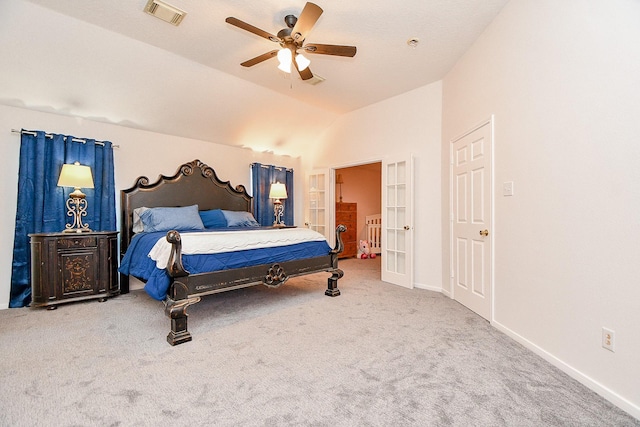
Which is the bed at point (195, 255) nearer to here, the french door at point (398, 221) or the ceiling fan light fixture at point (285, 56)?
the french door at point (398, 221)

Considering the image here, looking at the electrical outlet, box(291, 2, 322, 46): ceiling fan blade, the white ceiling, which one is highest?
the white ceiling

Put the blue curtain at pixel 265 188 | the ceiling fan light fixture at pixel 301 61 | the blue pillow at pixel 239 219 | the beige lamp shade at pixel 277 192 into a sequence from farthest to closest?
1. the blue curtain at pixel 265 188
2. the beige lamp shade at pixel 277 192
3. the blue pillow at pixel 239 219
4. the ceiling fan light fixture at pixel 301 61

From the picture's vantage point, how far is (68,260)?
318 centimetres

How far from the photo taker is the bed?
2.37 metres

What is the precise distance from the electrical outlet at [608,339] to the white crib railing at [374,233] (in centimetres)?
561

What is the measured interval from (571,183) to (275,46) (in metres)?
3.06

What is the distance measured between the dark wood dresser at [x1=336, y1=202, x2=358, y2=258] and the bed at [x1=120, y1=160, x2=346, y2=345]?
92.4 inches

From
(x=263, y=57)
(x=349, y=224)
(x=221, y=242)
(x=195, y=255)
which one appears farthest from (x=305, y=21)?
(x=349, y=224)

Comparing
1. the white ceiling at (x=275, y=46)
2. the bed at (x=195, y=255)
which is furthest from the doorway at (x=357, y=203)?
the white ceiling at (x=275, y=46)

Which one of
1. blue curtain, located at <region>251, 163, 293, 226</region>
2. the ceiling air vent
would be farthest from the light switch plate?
blue curtain, located at <region>251, 163, 293, 226</region>

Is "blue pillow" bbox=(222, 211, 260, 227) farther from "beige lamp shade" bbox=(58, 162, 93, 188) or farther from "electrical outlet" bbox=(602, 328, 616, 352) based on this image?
"electrical outlet" bbox=(602, 328, 616, 352)

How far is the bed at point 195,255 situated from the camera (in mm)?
2369

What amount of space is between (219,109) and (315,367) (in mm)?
3891

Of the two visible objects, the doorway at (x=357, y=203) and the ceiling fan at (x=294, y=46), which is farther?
the doorway at (x=357, y=203)
